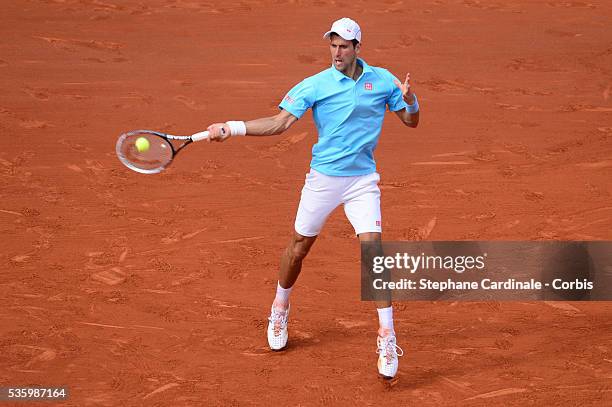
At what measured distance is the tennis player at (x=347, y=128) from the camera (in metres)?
6.67

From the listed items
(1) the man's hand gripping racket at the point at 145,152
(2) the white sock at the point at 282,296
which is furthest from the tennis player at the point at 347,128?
(1) the man's hand gripping racket at the point at 145,152

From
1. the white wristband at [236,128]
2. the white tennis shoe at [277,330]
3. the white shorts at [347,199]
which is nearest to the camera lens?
the white wristband at [236,128]

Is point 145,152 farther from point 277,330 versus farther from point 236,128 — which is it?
point 277,330

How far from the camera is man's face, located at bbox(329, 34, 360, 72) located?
6645 mm

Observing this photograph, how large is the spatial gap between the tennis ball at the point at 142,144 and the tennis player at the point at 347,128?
0.68 metres

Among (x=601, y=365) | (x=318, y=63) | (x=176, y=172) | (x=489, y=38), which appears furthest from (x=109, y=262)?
(x=489, y=38)

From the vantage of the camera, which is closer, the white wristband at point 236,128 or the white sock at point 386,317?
the white wristband at point 236,128

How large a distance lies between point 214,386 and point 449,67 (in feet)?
24.7

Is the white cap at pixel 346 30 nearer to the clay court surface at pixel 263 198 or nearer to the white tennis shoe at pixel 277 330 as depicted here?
the white tennis shoe at pixel 277 330

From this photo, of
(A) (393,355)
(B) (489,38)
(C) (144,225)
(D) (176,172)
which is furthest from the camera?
(B) (489,38)

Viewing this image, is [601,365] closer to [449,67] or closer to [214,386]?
[214,386]

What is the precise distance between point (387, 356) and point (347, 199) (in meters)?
1.12

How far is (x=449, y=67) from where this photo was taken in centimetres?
1326

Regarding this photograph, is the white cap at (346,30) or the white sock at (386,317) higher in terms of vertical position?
the white cap at (346,30)
